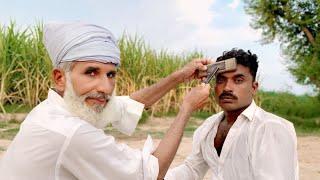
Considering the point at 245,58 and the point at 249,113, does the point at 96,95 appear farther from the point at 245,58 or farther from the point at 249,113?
the point at 245,58

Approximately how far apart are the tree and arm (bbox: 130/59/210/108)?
1214cm

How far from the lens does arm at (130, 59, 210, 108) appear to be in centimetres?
334

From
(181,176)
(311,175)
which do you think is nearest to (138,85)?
(311,175)

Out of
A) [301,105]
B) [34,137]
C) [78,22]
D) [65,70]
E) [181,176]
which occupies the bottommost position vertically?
[301,105]

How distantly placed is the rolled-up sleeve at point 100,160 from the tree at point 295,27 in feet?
43.5

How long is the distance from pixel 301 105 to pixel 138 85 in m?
6.24

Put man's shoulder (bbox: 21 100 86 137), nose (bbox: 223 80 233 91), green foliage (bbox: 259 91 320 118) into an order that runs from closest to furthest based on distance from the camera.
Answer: man's shoulder (bbox: 21 100 86 137), nose (bbox: 223 80 233 91), green foliage (bbox: 259 91 320 118)

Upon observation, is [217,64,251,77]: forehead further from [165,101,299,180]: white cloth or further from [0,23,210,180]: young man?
[0,23,210,180]: young man

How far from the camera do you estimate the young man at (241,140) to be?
2.99 metres

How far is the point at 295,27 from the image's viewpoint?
16.3 meters

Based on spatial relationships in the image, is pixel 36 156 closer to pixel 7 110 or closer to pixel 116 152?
pixel 116 152

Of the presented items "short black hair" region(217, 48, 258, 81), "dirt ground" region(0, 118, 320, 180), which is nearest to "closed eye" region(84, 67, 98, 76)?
"short black hair" region(217, 48, 258, 81)

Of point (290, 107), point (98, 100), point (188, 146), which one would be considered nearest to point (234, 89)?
point (98, 100)

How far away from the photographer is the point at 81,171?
7.81 feet
